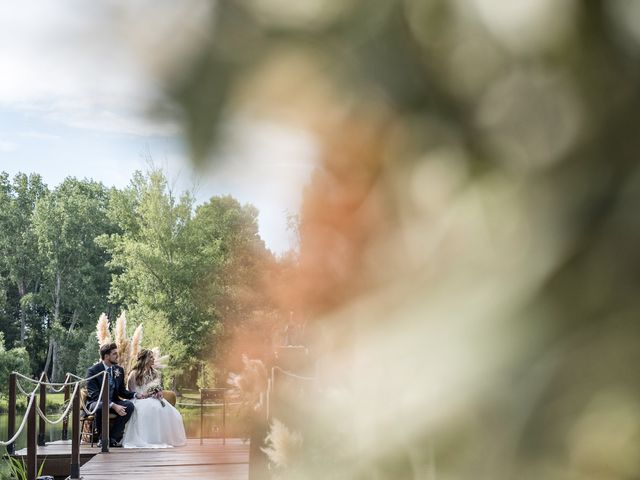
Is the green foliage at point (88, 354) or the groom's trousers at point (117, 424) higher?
the green foliage at point (88, 354)

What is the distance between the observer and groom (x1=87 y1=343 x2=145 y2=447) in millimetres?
9180

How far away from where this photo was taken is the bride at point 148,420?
9.76 metres

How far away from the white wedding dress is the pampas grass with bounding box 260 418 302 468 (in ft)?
31.9

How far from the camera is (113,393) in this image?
9523 millimetres

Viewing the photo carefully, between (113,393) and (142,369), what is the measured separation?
48cm

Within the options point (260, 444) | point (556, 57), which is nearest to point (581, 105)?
point (556, 57)

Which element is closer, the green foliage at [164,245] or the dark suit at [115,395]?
the green foliage at [164,245]

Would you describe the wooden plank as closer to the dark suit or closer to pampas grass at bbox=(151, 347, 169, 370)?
the dark suit

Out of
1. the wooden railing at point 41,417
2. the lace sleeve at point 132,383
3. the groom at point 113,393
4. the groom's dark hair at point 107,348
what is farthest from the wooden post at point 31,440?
the lace sleeve at point 132,383

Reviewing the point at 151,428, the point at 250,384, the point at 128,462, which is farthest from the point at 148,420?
the point at 250,384

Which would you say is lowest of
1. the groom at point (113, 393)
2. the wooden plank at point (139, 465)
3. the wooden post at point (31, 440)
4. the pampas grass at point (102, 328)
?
the wooden plank at point (139, 465)

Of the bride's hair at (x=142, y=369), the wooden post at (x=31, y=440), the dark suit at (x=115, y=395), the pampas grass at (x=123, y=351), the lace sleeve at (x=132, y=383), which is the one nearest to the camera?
the wooden post at (x=31, y=440)

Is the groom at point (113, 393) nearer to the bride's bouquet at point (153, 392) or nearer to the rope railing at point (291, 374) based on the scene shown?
the bride's bouquet at point (153, 392)

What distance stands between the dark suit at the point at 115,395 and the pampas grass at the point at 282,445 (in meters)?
8.99
